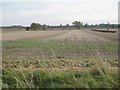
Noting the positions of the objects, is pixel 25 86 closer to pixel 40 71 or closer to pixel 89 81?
pixel 40 71

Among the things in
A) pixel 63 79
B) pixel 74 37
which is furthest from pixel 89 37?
pixel 63 79

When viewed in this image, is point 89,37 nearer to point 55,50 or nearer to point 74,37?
point 74,37

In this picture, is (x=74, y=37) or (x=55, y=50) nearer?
(x=55, y=50)

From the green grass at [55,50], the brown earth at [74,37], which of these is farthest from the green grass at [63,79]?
the brown earth at [74,37]

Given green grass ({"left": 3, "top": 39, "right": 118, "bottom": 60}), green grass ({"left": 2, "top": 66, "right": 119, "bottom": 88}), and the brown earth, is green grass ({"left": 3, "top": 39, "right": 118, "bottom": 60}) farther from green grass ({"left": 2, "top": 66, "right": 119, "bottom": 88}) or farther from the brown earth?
the brown earth

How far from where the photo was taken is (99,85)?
7074 mm

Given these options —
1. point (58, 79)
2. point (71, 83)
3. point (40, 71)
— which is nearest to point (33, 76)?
point (40, 71)

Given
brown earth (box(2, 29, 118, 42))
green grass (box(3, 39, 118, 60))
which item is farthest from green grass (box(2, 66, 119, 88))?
brown earth (box(2, 29, 118, 42))

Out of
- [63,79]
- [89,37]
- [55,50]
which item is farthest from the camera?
[89,37]

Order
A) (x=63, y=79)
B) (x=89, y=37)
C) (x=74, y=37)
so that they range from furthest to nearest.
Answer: (x=74, y=37) < (x=89, y=37) < (x=63, y=79)

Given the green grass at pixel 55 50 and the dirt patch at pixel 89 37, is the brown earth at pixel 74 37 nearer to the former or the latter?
the dirt patch at pixel 89 37

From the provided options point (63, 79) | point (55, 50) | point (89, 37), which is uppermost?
point (89, 37)

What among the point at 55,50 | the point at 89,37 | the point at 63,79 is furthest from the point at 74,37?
the point at 63,79

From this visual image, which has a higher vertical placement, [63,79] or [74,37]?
[74,37]
